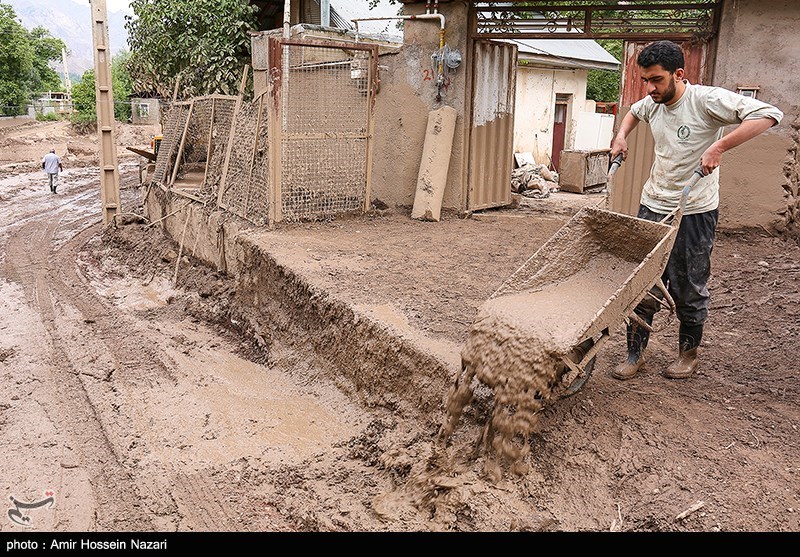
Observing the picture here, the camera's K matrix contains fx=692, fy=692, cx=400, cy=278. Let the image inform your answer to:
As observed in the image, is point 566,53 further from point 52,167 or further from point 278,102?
point 52,167

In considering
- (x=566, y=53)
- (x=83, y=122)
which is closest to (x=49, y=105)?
(x=83, y=122)

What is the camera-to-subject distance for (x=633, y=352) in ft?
15.5

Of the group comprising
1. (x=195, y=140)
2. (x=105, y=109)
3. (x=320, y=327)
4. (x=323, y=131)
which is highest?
(x=105, y=109)

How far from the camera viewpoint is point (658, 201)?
4.52 metres

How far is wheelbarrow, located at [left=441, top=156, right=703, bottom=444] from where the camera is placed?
12.5ft

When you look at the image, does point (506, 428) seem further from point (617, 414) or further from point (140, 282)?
point (140, 282)

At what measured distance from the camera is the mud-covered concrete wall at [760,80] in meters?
7.77

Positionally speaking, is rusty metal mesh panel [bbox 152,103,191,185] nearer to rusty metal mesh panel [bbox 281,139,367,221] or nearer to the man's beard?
rusty metal mesh panel [bbox 281,139,367,221]

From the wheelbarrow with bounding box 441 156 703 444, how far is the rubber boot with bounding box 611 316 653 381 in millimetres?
303

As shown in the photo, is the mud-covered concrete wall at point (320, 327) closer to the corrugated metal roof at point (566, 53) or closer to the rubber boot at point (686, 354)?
the rubber boot at point (686, 354)

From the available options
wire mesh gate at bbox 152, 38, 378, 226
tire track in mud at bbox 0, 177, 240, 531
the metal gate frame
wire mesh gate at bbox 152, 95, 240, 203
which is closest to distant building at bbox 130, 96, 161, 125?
wire mesh gate at bbox 152, 95, 240, 203

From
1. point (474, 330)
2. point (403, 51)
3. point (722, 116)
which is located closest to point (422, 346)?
point (474, 330)

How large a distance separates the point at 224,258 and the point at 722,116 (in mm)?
6345

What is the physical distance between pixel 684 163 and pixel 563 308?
3.96ft
